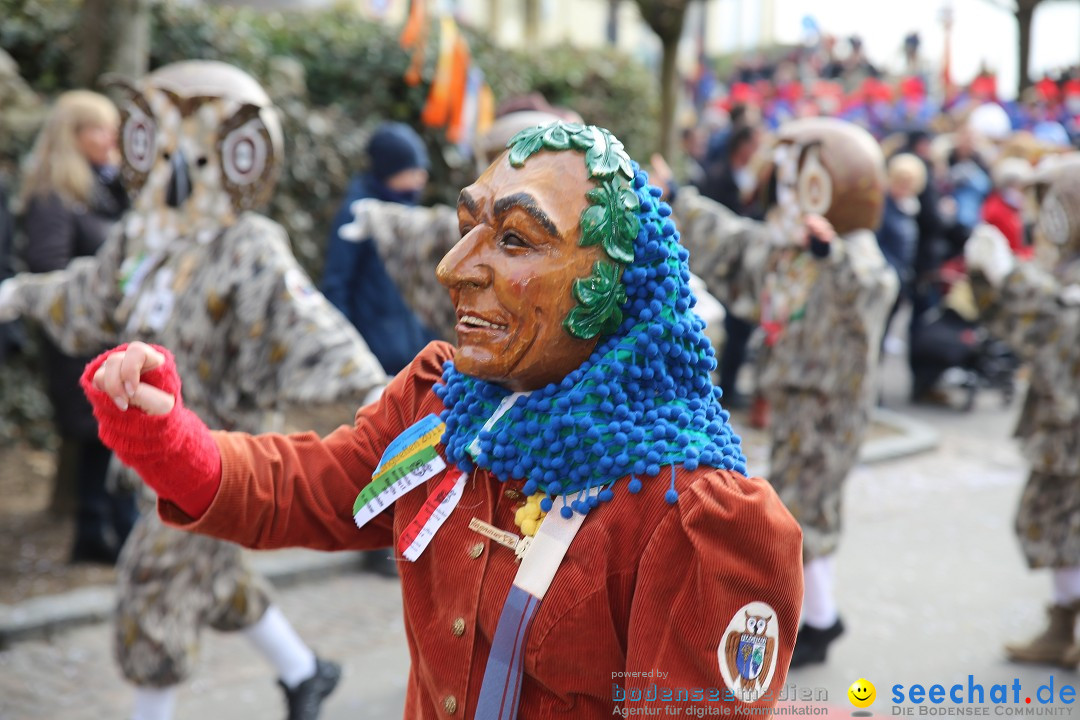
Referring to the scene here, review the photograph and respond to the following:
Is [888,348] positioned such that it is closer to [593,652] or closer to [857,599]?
[857,599]

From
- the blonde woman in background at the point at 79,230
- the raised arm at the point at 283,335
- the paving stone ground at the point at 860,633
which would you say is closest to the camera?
the raised arm at the point at 283,335

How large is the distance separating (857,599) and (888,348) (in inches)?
313

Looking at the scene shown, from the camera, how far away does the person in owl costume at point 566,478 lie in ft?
6.27

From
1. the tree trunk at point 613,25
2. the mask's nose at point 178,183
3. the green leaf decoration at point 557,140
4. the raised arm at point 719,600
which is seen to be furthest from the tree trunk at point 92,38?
the tree trunk at point 613,25

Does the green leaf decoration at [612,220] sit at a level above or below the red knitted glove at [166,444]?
above

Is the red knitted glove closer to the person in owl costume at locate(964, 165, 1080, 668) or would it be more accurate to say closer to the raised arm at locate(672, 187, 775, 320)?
the raised arm at locate(672, 187, 775, 320)

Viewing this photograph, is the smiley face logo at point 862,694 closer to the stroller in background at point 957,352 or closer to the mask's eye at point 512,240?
the mask's eye at point 512,240

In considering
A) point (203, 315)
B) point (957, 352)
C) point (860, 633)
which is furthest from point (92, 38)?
point (957, 352)

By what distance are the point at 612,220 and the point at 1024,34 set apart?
79.9 ft

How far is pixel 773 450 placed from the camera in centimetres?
518

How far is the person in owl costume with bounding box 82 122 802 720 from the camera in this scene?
1.91m

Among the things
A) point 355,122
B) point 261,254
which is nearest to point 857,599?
point 261,254

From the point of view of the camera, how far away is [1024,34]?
23688mm

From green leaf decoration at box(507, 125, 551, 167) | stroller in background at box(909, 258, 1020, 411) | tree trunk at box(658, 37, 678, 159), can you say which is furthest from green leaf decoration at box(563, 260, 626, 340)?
stroller in background at box(909, 258, 1020, 411)
